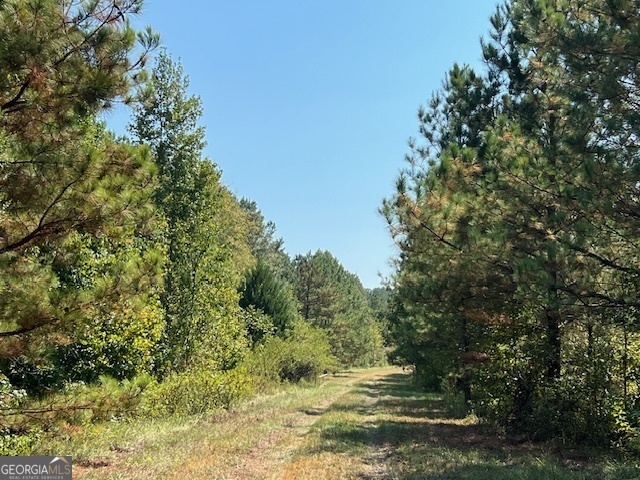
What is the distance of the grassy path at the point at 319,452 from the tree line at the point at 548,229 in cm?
112

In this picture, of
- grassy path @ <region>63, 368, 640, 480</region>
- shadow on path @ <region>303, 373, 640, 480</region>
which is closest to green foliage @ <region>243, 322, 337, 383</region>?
shadow on path @ <region>303, 373, 640, 480</region>

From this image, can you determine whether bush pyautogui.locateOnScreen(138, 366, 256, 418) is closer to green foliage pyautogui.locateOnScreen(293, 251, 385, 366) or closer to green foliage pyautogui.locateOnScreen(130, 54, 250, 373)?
green foliage pyautogui.locateOnScreen(130, 54, 250, 373)

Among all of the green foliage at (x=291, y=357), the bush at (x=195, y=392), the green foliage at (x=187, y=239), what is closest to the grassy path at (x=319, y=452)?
the bush at (x=195, y=392)

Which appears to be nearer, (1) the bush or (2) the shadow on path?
(2) the shadow on path

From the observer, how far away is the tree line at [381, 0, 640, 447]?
23.7 ft

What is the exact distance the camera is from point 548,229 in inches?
342

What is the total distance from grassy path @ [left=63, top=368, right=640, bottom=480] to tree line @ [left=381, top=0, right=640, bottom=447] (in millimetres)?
1118

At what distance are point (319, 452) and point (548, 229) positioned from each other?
19.7 feet

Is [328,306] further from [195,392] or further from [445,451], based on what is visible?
[445,451]

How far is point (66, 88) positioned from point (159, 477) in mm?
5478

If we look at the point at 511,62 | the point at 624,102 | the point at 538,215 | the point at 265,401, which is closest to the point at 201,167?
the point at 265,401

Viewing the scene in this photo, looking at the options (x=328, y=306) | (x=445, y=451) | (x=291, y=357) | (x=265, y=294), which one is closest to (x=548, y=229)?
(x=445, y=451)

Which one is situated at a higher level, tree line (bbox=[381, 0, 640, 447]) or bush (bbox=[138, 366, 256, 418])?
tree line (bbox=[381, 0, 640, 447])

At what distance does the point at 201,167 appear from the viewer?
17.4 metres
